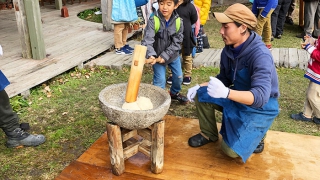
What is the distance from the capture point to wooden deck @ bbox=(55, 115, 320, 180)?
2668mm

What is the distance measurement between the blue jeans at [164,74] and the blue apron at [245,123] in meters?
Answer: 1.33

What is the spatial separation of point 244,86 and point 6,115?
2365 millimetres

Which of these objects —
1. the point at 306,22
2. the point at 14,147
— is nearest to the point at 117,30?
the point at 14,147

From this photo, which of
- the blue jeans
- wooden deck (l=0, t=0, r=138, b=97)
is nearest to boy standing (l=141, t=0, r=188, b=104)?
the blue jeans

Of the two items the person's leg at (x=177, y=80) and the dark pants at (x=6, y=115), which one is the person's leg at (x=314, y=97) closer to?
the person's leg at (x=177, y=80)

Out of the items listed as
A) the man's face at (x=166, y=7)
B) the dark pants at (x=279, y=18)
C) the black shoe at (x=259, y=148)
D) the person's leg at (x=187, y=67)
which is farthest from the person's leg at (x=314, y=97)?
the dark pants at (x=279, y=18)

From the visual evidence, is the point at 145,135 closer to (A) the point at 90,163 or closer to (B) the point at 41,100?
(A) the point at 90,163

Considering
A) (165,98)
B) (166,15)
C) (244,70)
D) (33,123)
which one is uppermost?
(166,15)

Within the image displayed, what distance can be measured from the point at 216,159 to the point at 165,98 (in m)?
0.76

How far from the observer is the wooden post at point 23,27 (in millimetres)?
5013

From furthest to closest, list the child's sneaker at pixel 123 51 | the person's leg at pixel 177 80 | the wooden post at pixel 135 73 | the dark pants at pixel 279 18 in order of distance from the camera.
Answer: the dark pants at pixel 279 18
the child's sneaker at pixel 123 51
the person's leg at pixel 177 80
the wooden post at pixel 135 73

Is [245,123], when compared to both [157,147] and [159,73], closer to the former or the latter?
[157,147]

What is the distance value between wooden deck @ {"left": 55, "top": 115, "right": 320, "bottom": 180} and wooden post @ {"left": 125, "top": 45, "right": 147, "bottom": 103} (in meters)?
0.67

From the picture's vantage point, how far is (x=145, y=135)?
8.84 ft
